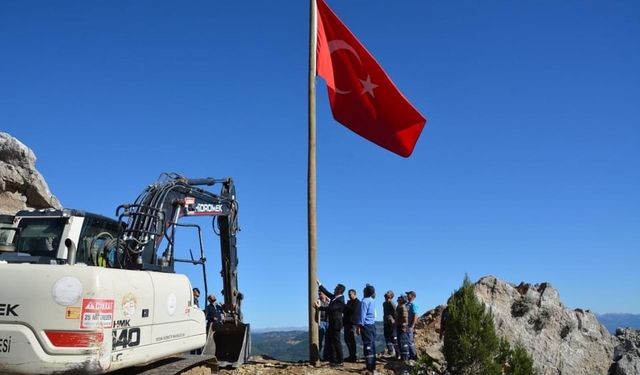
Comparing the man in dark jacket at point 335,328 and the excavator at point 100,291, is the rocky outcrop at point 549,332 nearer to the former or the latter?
the man in dark jacket at point 335,328

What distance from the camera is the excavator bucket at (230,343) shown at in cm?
1310

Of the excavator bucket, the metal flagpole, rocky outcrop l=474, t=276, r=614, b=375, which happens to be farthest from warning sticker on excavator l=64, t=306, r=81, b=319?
rocky outcrop l=474, t=276, r=614, b=375

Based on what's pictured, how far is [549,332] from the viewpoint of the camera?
15.2 metres

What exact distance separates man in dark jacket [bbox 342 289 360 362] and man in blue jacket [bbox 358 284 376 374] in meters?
0.21

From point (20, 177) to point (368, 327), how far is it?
55.8 feet

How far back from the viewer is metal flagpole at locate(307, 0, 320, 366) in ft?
42.6

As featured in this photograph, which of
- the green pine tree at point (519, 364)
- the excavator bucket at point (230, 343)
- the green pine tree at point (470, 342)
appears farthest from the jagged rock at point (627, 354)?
the excavator bucket at point (230, 343)

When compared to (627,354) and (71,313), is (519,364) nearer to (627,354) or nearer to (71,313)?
(627,354)

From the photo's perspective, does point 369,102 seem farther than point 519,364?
Yes

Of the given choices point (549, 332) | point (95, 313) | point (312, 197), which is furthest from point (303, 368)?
point (95, 313)

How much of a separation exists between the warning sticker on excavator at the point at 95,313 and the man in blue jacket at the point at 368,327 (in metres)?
7.44

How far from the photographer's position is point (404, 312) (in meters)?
14.1

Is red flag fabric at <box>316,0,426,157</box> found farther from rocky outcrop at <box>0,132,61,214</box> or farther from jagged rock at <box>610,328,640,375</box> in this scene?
rocky outcrop at <box>0,132,61,214</box>

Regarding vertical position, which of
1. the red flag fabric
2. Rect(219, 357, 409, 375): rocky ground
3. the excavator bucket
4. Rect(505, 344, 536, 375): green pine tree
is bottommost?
Rect(219, 357, 409, 375): rocky ground
